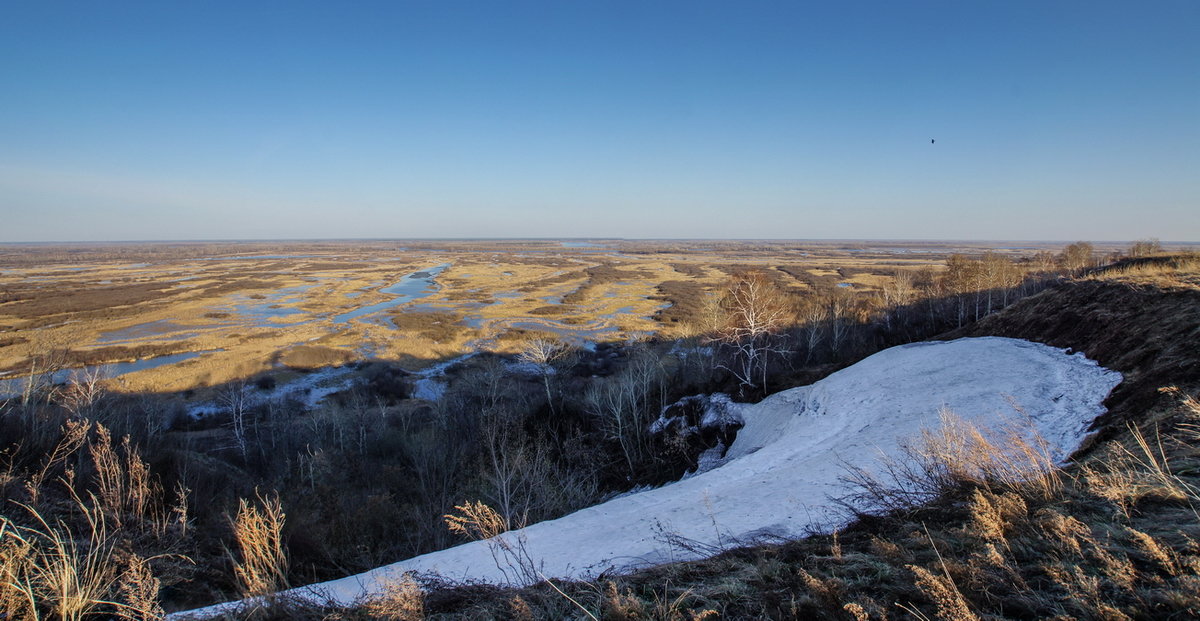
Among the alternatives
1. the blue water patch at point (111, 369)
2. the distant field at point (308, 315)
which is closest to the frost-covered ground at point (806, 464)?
the distant field at point (308, 315)

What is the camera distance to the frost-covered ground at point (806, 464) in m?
7.15

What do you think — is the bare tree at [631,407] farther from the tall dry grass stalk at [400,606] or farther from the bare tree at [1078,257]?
the bare tree at [1078,257]

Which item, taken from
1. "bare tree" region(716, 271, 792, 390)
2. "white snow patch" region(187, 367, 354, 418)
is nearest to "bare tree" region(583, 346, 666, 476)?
"bare tree" region(716, 271, 792, 390)

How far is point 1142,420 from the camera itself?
7270 mm

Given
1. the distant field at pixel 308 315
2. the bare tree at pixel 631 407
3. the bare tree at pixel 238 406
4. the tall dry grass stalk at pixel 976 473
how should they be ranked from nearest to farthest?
1. the tall dry grass stalk at pixel 976 473
2. the bare tree at pixel 631 407
3. the bare tree at pixel 238 406
4. the distant field at pixel 308 315

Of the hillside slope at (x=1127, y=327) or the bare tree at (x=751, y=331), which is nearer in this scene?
the hillside slope at (x=1127, y=327)

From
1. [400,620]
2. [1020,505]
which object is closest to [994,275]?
[1020,505]

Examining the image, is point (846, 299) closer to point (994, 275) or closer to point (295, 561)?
point (994, 275)

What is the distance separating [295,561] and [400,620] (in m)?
8.01

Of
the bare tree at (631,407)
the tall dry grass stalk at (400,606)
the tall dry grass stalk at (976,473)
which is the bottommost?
the bare tree at (631,407)

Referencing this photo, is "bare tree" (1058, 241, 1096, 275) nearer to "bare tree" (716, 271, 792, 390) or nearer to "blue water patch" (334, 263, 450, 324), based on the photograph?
"bare tree" (716, 271, 792, 390)

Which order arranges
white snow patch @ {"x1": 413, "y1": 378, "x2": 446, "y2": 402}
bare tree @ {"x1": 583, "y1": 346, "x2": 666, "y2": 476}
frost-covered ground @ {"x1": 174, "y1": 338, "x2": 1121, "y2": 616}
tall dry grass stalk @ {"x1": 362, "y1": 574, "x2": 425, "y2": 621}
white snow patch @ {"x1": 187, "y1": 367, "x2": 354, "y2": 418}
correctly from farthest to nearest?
1. white snow patch @ {"x1": 413, "y1": 378, "x2": 446, "y2": 402}
2. white snow patch @ {"x1": 187, "y1": 367, "x2": 354, "y2": 418}
3. bare tree @ {"x1": 583, "y1": 346, "x2": 666, "y2": 476}
4. frost-covered ground @ {"x1": 174, "y1": 338, "x2": 1121, "y2": 616}
5. tall dry grass stalk @ {"x1": 362, "y1": 574, "x2": 425, "y2": 621}

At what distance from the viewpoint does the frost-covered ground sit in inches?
281

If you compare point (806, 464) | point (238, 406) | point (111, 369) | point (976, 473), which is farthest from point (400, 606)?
point (111, 369)
